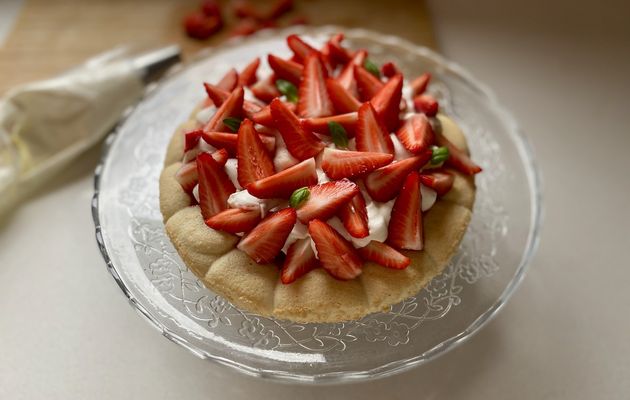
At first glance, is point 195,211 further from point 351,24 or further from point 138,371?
point 351,24

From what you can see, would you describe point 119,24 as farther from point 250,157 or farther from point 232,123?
point 250,157

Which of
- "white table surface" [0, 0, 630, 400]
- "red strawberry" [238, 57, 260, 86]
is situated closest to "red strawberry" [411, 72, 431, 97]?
"red strawberry" [238, 57, 260, 86]

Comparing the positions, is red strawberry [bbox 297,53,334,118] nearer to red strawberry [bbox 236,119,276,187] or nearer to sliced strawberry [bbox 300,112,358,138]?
sliced strawberry [bbox 300,112,358,138]

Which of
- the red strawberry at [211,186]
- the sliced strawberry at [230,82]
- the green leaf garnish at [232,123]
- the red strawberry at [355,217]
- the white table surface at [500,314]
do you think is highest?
the sliced strawberry at [230,82]

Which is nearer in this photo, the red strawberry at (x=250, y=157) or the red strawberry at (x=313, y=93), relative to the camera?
the red strawberry at (x=250, y=157)

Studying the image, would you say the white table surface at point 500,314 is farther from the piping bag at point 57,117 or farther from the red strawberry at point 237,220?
the red strawberry at point 237,220

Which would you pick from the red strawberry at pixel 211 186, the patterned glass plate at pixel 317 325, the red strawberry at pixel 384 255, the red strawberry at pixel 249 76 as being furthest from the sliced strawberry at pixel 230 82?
the red strawberry at pixel 384 255

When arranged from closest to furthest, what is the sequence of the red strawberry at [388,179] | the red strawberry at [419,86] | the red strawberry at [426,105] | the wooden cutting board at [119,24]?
the red strawberry at [388,179]
the red strawberry at [426,105]
the red strawberry at [419,86]
the wooden cutting board at [119,24]
